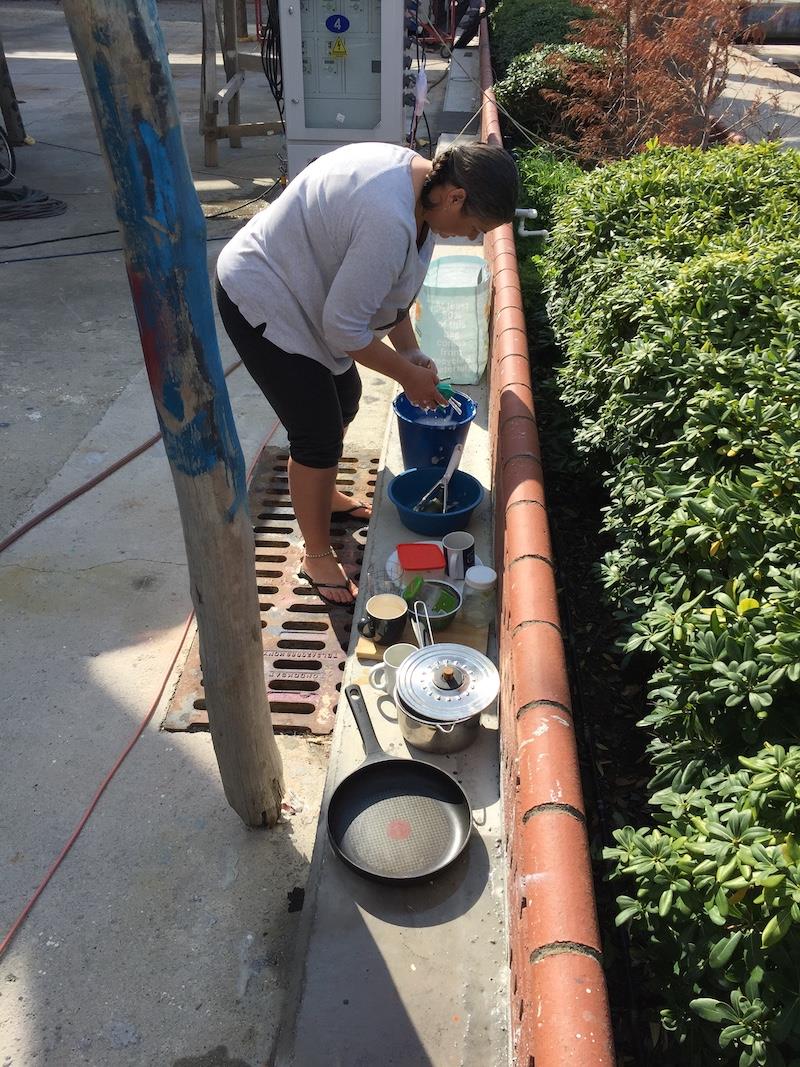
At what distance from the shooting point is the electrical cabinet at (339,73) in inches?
237

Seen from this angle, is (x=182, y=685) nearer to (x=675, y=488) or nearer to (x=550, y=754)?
(x=550, y=754)

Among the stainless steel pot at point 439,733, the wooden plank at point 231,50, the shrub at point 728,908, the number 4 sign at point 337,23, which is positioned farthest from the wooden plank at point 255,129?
the shrub at point 728,908

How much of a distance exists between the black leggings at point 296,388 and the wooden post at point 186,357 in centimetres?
88

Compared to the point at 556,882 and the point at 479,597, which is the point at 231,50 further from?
the point at 556,882

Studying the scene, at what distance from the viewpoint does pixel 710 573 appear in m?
1.88

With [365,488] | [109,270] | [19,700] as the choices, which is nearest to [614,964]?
[19,700]

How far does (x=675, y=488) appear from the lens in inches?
82.7

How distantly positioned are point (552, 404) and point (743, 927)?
269cm

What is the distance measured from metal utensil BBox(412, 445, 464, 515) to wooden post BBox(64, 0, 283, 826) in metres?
1.39

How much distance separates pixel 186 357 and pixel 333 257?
1.04 m

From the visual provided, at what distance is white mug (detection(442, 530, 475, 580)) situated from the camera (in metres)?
3.10

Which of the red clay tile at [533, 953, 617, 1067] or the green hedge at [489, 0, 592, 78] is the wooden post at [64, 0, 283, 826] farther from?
the green hedge at [489, 0, 592, 78]

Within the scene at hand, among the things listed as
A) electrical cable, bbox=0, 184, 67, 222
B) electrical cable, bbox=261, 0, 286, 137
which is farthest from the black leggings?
electrical cable, bbox=0, 184, 67, 222

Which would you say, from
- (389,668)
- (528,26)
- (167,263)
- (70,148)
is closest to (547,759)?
(389,668)
